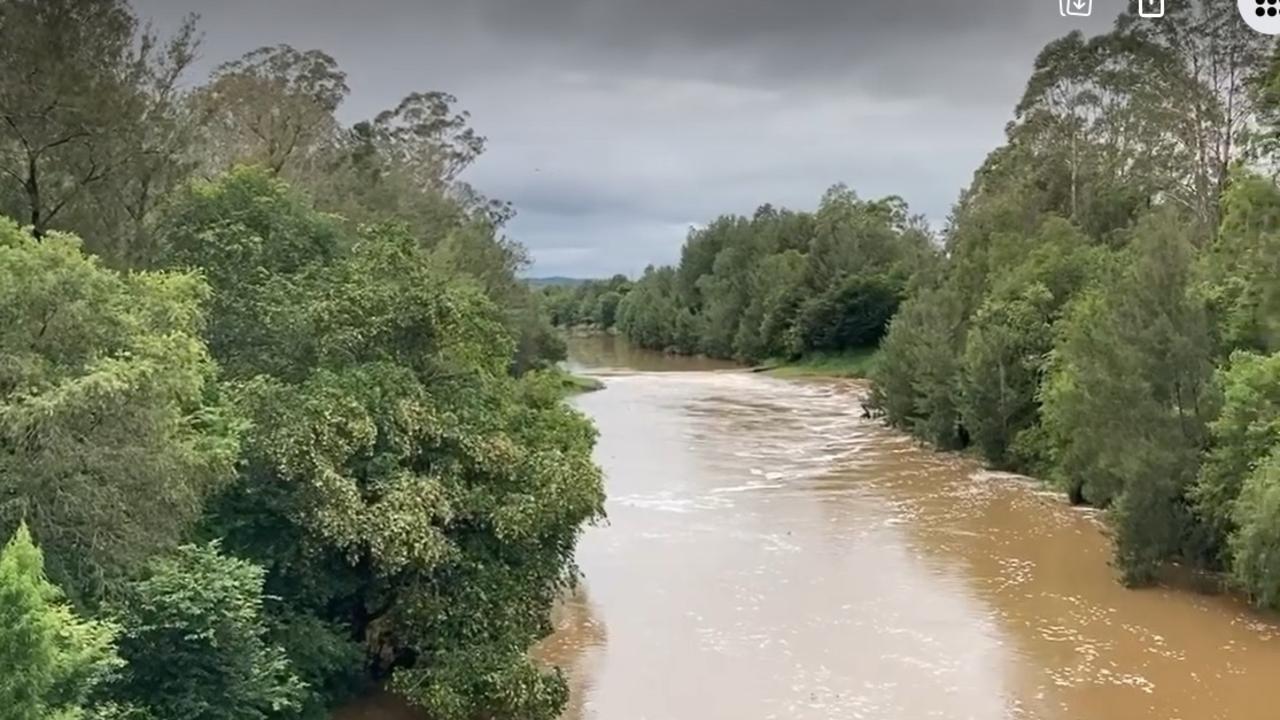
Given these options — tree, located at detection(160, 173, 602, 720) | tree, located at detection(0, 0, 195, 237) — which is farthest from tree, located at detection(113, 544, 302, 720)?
tree, located at detection(0, 0, 195, 237)

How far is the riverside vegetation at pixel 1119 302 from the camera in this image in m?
21.2

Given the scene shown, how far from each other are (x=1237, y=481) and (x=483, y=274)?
29.0m

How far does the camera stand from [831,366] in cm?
6994

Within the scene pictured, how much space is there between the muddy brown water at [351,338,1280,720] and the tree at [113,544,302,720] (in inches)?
144

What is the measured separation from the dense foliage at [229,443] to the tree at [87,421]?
0.03 meters

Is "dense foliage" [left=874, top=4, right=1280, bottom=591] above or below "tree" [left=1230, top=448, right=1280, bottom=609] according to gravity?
above

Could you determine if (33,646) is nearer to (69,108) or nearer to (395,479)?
(395,479)

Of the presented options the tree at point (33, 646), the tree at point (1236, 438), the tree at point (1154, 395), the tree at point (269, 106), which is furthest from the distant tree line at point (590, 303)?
the tree at point (33, 646)

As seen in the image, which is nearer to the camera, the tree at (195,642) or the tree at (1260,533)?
the tree at (195,642)

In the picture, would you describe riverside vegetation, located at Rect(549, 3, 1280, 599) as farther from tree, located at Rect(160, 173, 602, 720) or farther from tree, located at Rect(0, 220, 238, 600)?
tree, located at Rect(0, 220, 238, 600)

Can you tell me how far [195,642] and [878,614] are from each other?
1191cm

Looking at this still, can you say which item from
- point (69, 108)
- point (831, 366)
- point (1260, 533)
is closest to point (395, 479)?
point (69, 108)

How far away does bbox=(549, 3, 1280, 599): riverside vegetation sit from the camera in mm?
21188

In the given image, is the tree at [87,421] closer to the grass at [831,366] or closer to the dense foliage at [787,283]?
the dense foliage at [787,283]
